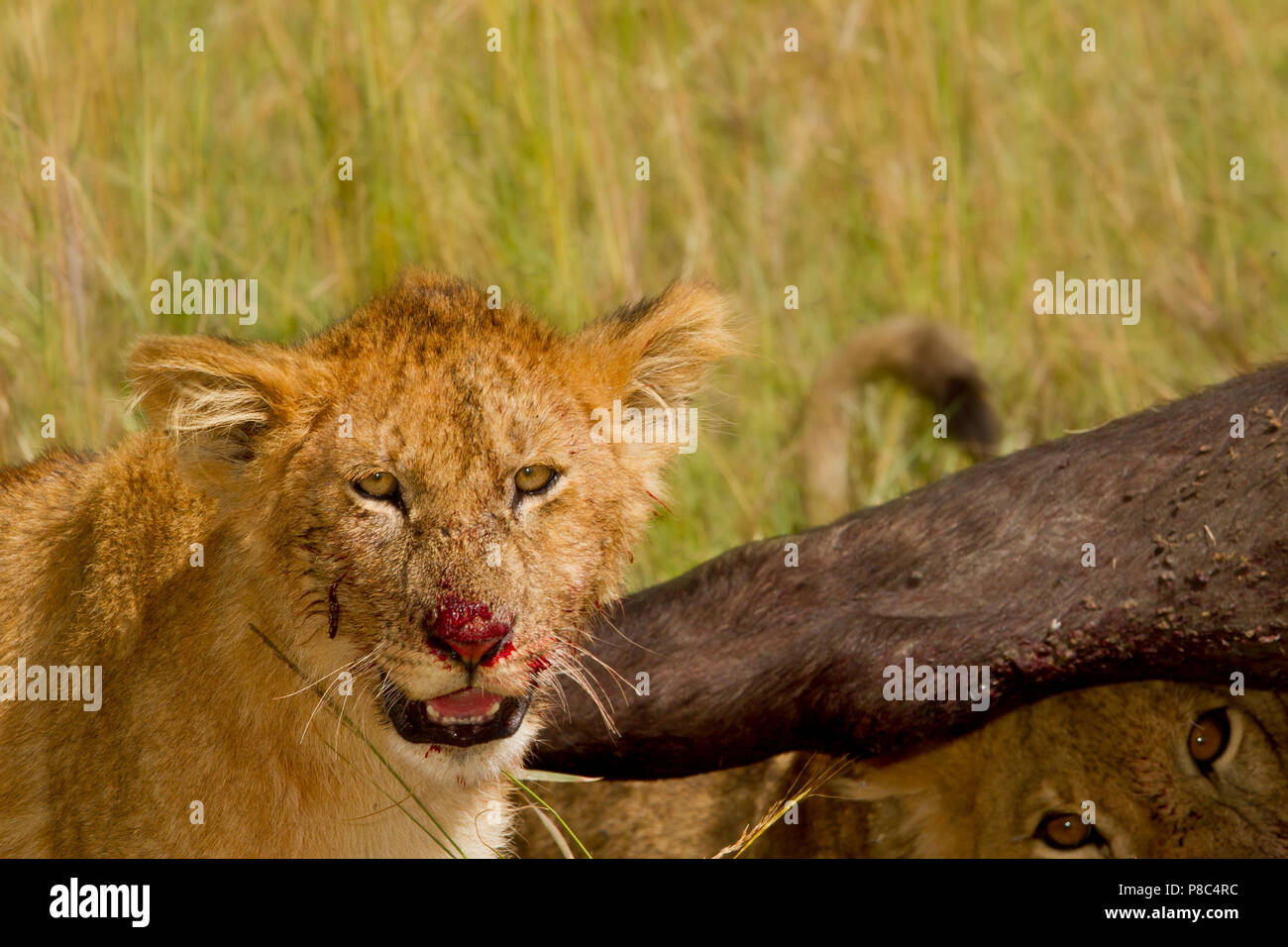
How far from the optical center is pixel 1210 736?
384cm

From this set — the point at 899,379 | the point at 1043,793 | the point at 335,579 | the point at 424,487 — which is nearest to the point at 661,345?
the point at 424,487

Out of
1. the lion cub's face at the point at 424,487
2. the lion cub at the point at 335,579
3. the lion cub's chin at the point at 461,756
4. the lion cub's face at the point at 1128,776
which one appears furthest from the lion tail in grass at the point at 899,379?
the lion cub's chin at the point at 461,756

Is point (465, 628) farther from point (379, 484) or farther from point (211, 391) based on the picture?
point (211, 391)

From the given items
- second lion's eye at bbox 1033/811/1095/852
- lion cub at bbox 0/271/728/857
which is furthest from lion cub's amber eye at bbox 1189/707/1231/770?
lion cub at bbox 0/271/728/857

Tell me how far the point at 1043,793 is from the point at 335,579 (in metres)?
1.67

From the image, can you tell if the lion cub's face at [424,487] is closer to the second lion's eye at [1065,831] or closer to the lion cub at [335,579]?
the lion cub at [335,579]

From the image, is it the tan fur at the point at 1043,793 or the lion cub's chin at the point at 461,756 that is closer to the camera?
the lion cub's chin at the point at 461,756

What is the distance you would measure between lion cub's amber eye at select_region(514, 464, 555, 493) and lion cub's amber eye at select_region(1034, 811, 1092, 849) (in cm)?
146

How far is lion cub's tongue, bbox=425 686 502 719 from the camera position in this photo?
10.8ft

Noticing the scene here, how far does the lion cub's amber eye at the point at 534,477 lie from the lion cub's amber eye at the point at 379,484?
222 millimetres

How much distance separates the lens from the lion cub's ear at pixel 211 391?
3.34 m
